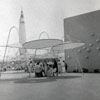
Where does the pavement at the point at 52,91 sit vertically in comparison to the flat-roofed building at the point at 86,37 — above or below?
below

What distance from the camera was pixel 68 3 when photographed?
6.26 metres

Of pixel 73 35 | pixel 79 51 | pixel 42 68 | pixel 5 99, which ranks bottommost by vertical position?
pixel 5 99

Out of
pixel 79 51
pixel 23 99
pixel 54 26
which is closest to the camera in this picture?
pixel 23 99

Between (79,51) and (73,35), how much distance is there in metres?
1.33

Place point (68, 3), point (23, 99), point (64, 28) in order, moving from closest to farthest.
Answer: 1. point (23, 99)
2. point (68, 3)
3. point (64, 28)

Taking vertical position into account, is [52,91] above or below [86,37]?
below

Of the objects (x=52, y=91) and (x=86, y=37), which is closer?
(x=52, y=91)

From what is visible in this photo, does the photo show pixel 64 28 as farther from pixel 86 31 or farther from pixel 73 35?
pixel 86 31

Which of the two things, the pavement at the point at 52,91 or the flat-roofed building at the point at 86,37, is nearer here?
the pavement at the point at 52,91

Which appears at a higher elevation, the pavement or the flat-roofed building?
the flat-roofed building

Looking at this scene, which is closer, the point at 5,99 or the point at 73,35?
the point at 5,99

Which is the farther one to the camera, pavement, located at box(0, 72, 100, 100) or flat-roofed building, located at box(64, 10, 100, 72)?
flat-roofed building, located at box(64, 10, 100, 72)

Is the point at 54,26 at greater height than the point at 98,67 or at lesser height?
greater

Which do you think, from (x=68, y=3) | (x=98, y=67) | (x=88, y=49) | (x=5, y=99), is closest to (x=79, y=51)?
(x=88, y=49)
